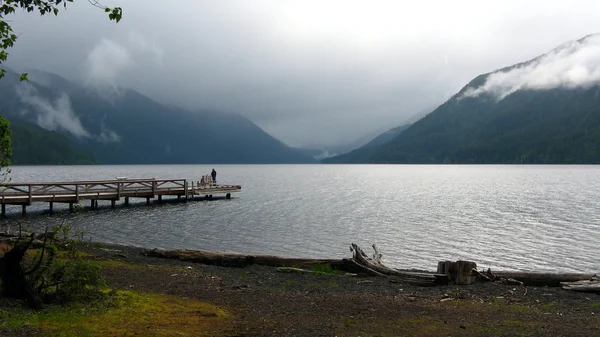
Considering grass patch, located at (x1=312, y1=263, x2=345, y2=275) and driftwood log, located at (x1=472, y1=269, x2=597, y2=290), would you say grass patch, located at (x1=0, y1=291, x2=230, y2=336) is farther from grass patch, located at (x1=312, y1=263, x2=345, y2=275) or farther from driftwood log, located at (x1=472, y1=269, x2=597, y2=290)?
driftwood log, located at (x1=472, y1=269, x2=597, y2=290)

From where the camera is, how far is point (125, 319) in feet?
36.1

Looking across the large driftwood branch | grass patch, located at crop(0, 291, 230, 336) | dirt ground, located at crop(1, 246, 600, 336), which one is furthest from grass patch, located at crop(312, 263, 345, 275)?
grass patch, located at crop(0, 291, 230, 336)

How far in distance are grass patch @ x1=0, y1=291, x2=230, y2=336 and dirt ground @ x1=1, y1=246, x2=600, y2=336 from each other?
60 centimetres

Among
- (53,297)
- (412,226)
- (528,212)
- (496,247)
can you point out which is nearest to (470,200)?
(528,212)

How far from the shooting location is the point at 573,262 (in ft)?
98.2

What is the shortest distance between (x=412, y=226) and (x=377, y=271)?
27.3 m

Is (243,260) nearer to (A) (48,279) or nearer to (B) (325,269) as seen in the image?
(B) (325,269)

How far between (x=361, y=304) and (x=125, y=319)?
22.4 ft

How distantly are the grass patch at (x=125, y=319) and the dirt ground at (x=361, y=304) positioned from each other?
1.98 feet

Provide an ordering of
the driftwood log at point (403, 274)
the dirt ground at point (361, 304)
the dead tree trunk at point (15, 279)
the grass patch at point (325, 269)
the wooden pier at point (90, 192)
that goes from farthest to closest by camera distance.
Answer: the wooden pier at point (90, 192)
the grass patch at point (325, 269)
the driftwood log at point (403, 274)
the dead tree trunk at point (15, 279)
the dirt ground at point (361, 304)

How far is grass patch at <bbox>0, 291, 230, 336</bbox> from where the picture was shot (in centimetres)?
1005

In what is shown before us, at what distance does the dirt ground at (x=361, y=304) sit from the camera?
1116 centimetres

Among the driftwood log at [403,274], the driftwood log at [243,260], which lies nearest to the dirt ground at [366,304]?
the driftwood log at [403,274]

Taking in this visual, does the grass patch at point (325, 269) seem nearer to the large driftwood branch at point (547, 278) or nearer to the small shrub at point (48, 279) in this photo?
the large driftwood branch at point (547, 278)
